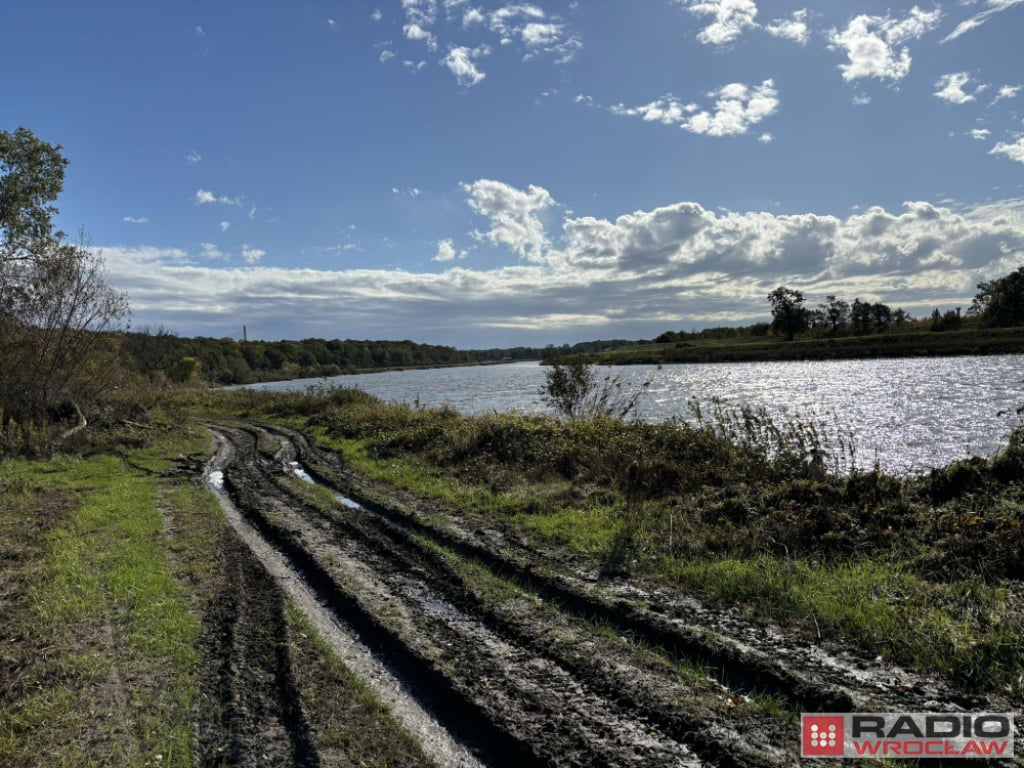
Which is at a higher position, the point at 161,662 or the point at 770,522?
the point at 770,522

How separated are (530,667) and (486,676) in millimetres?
376

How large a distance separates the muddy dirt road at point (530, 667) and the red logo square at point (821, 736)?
0.09 meters

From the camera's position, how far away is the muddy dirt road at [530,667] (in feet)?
12.1

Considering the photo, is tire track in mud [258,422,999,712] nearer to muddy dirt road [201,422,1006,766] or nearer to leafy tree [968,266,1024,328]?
muddy dirt road [201,422,1006,766]

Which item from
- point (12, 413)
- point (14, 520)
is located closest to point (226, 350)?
point (12, 413)

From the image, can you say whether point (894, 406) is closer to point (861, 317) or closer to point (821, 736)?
point (821, 736)

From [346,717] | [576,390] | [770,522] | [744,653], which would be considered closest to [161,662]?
[346,717]

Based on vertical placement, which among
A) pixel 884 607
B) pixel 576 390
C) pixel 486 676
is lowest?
pixel 486 676

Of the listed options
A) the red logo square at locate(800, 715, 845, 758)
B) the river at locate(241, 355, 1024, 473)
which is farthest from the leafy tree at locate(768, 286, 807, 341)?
the red logo square at locate(800, 715, 845, 758)

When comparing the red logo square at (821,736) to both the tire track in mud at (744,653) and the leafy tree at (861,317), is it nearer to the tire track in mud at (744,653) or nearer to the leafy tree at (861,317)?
the tire track in mud at (744,653)

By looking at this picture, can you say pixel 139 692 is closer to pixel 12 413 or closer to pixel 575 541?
pixel 575 541

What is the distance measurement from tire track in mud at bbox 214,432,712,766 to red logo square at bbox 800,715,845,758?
0.39 metres

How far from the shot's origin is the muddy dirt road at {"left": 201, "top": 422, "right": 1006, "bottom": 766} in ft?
12.1

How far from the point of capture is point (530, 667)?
458 cm
